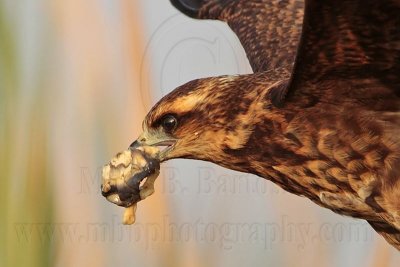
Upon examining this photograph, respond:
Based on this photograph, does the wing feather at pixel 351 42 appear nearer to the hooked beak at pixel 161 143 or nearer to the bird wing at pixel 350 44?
the bird wing at pixel 350 44

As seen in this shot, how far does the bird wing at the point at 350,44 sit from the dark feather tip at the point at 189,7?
104 cm

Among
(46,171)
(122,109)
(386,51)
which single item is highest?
(386,51)

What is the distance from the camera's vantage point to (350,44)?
66.6 inches

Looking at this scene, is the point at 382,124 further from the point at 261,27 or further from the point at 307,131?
the point at 261,27

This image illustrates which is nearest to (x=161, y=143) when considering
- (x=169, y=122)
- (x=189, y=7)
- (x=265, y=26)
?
(x=169, y=122)

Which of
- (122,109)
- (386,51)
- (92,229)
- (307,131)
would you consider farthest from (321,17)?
(92,229)

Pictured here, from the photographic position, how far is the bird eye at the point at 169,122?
1.92 metres

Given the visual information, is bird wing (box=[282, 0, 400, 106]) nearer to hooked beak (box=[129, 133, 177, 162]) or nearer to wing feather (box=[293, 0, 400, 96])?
wing feather (box=[293, 0, 400, 96])

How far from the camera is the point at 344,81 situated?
69.6 inches

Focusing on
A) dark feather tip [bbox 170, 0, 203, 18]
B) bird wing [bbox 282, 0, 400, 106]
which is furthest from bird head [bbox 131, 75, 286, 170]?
dark feather tip [bbox 170, 0, 203, 18]

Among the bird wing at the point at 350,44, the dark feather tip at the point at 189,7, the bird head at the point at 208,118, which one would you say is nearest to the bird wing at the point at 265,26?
the dark feather tip at the point at 189,7

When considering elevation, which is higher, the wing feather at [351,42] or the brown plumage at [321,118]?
the wing feather at [351,42]

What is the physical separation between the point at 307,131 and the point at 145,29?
113 centimetres

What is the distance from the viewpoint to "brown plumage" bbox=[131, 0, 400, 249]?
1675mm
